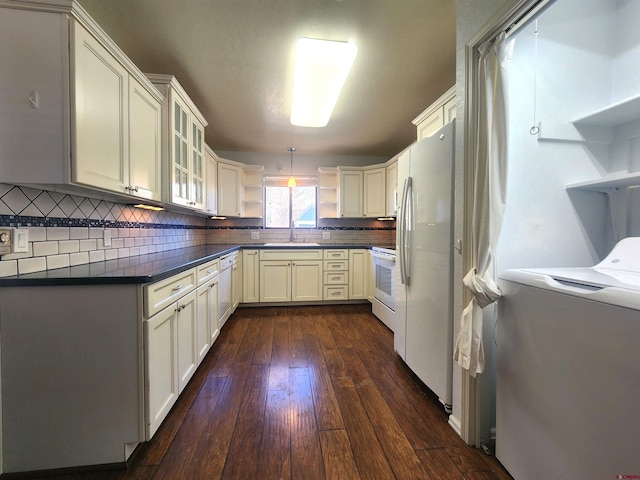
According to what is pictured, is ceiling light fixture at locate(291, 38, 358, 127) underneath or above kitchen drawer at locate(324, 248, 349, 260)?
above

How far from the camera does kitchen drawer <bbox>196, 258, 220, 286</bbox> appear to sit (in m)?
1.89

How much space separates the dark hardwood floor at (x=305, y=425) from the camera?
3.73ft

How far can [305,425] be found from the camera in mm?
1395

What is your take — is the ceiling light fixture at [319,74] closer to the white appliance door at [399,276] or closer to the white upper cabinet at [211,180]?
the white appliance door at [399,276]

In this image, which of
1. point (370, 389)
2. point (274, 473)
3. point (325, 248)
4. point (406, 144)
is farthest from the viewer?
point (406, 144)

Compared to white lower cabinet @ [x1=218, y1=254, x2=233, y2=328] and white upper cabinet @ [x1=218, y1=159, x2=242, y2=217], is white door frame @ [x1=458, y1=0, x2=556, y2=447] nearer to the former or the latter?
white lower cabinet @ [x1=218, y1=254, x2=233, y2=328]

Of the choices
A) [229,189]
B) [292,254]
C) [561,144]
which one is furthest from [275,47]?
[292,254]

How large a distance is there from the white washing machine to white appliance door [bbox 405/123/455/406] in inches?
14.0

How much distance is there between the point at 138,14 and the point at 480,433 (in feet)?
10.1

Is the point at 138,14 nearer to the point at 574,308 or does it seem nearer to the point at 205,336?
the point at 205,336

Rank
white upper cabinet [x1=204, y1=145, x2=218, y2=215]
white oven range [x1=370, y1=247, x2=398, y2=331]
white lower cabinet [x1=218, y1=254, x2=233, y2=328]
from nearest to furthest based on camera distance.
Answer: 1. white lower cabinet [x1=218, y1=254, x2=233, y2=328]
2. white oven range [x1=370, y1=247, x2=398, y2=331]
3. white upper cabinet [x1=204, y1=145, x2=218, y2=215]

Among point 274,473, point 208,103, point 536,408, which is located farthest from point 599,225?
point 208,103

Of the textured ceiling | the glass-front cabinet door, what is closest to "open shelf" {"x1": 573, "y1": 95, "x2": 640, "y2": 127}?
the textured ceiling

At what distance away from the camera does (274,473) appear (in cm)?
111
